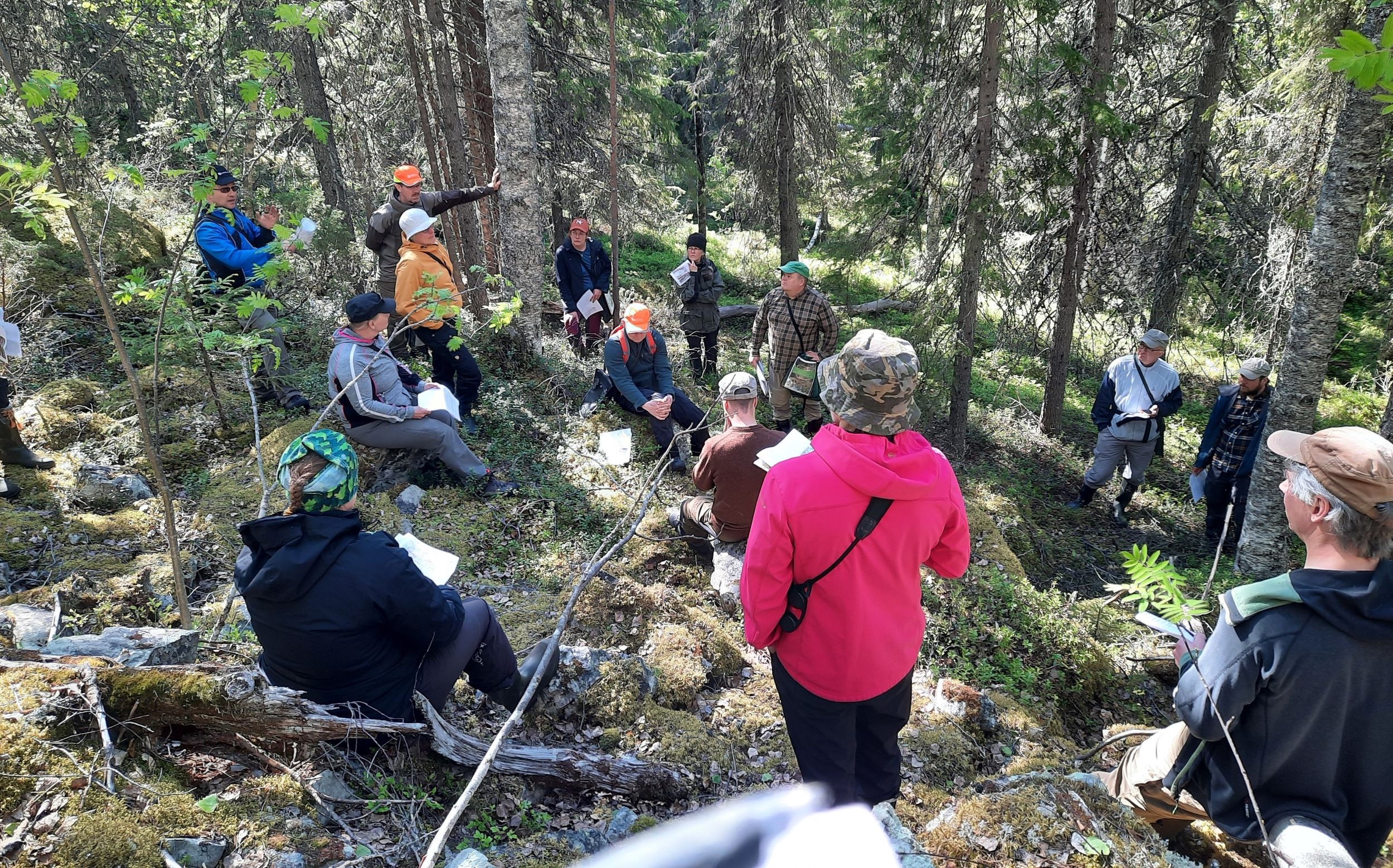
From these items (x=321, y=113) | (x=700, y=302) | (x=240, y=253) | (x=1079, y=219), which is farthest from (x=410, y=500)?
(x=1079, y=219)

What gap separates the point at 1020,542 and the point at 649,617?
15.5ft

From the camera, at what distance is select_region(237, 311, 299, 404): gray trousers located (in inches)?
269

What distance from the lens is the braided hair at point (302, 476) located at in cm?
303

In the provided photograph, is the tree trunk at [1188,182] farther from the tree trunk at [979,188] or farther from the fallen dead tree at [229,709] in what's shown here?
the fallen dead tree at [229,709]

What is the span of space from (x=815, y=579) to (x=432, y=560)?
227cm

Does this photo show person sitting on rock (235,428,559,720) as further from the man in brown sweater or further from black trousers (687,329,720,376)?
black trousers (687,329,720,376)

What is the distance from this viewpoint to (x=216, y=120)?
953 centimetres

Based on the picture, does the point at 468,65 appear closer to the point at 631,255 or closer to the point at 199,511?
the point at 199,511

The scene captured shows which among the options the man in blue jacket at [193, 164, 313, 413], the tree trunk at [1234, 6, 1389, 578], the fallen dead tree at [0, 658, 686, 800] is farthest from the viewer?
the man in blue jacket at [193, 164, 313, 413]

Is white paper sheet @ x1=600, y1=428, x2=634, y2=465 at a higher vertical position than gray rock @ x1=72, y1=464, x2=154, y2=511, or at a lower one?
lower

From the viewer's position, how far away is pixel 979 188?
28.5 feet

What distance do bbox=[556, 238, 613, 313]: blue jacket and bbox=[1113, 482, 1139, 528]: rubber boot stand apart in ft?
23.5

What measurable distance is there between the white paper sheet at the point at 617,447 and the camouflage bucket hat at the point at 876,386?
485 centimetres

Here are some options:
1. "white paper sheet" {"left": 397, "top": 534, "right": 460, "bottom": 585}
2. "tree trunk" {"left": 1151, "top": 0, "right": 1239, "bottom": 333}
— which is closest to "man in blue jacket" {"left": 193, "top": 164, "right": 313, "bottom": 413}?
"white paper sheet" {"left": 397, "top": 534, "right": 460, "bottom": 585}
